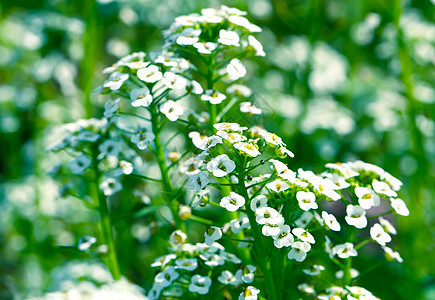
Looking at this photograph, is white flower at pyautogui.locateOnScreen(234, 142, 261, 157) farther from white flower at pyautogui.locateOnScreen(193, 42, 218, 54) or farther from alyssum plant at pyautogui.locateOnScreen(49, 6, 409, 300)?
white flower at pyautogui.locateOnScreen(193, 42, 218, 54)

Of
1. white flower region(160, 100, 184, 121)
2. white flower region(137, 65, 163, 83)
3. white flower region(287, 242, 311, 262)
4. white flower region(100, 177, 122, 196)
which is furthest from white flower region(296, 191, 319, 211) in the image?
white flower region(100, 177, 122, 196)

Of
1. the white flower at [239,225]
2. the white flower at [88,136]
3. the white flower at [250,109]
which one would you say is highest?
the white flower at [250,109]

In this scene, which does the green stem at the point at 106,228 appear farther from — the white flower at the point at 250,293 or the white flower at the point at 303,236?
the white flower at the point at 303,236

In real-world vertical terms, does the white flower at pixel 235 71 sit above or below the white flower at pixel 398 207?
above

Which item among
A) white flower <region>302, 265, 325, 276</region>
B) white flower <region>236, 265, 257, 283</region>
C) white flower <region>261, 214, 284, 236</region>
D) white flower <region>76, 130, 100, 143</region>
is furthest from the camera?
white flower <region>76, 130, 100, 143</region>

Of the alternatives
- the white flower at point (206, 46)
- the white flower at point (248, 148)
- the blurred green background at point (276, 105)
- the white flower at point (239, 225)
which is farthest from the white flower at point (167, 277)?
the blurred green background at point (276, 105)

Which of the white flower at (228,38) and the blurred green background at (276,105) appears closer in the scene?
the white flower at (228,38)
